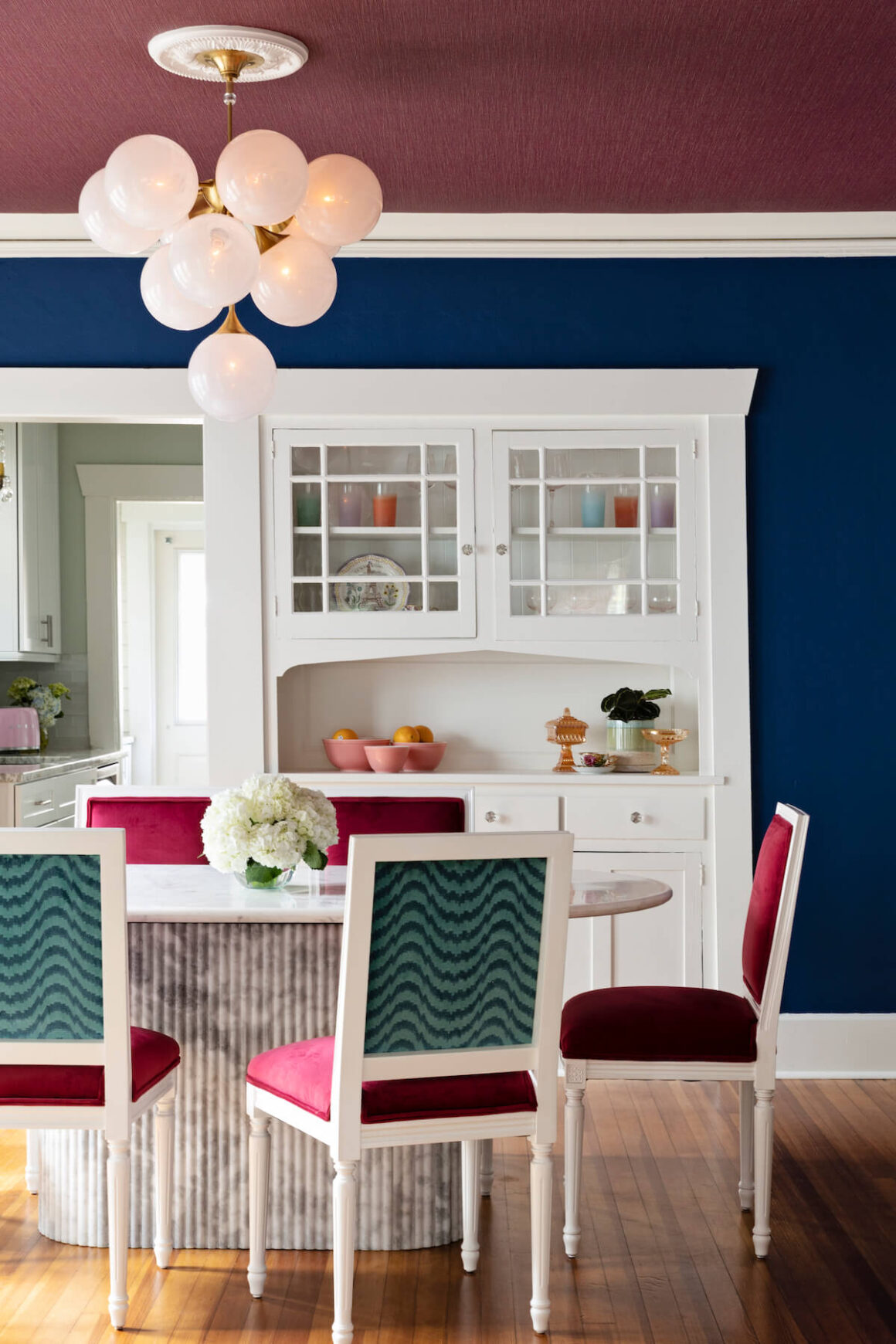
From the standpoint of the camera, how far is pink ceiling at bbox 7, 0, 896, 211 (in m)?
2.62

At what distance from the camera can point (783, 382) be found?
400 centimetres

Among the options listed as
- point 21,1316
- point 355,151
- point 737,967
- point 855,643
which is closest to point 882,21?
point 355,151

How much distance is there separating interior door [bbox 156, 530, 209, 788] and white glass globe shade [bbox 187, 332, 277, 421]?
4.67 meters

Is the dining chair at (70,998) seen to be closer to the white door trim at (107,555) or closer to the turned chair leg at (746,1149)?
the turned chair leg at (746,1149)

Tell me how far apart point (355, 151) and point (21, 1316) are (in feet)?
9.29

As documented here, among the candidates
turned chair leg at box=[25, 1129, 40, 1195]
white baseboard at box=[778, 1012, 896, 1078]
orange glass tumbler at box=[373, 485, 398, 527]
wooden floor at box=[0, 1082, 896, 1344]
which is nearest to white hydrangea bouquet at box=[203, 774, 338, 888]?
wooden floor at box=[0, 1082, 896, 1344]

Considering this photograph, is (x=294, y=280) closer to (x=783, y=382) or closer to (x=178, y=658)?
(x=783, y=382)

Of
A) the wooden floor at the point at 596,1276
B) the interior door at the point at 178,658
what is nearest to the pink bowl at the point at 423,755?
the wooden floor at the point at 596,1276

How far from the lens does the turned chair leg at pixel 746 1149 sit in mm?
2807

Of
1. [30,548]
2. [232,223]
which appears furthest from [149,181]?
[30,548]

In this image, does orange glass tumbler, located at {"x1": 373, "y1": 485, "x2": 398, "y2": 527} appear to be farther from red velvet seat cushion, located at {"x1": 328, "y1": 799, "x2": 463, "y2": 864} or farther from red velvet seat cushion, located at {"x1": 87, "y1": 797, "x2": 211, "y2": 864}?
red velvet seat cushion, located at {"x1": 87, "y1": 797, "x2": 211, "y2": 864}

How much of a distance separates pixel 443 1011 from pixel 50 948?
0.68m

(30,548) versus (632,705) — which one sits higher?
(30,548)

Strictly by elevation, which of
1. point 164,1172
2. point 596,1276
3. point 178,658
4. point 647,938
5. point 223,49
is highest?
point 223,49
